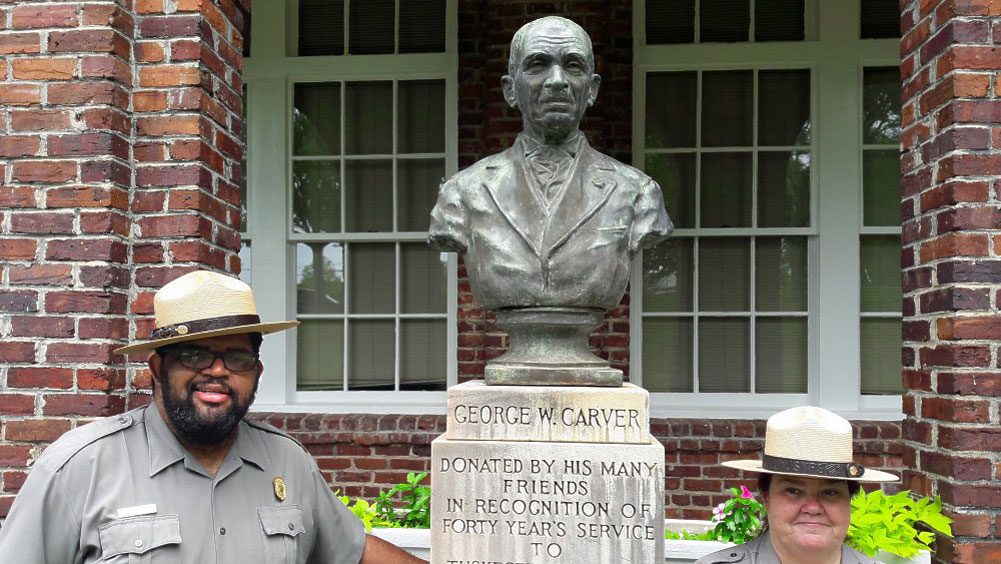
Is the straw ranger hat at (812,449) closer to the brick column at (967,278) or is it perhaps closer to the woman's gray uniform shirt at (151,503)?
the brick column at (967,278)

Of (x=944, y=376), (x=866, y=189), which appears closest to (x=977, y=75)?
(x=944, y=376)

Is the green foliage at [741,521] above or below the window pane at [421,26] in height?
below

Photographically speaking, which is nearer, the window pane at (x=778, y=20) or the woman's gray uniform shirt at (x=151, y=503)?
the woman's gray uniform shirt at (x=151, y=503)

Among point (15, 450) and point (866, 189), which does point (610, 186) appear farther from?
point (866, 189)

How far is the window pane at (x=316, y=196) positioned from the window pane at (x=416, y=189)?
1.50ft

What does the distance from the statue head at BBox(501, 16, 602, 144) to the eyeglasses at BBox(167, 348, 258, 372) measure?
1.33 meters

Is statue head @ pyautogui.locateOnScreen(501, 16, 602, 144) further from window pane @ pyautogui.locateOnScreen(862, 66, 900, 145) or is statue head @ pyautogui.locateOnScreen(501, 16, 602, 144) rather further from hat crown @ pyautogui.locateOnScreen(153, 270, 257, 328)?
window pane @ pyautogui.locateOnScreen(862, 66, 900, 145)

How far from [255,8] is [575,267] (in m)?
3.99

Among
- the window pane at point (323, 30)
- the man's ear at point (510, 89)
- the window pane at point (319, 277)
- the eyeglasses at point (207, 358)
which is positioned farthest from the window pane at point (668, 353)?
the eyeglasses at point (207, 358)

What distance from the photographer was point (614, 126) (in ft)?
18.6

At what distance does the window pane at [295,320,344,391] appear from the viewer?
6.06 metres

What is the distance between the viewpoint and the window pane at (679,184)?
585 centimetres

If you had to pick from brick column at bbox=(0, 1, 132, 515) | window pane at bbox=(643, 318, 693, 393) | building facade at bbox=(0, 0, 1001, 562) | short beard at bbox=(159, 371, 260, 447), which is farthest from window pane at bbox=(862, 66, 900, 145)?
short beard at bbox=(159, 371, 260, 447)

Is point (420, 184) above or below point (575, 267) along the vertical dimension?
above
